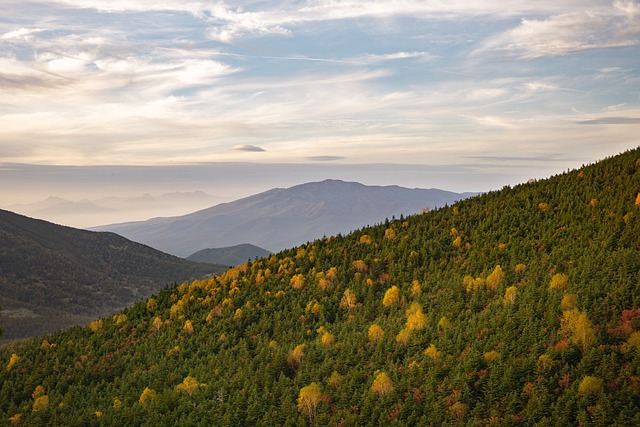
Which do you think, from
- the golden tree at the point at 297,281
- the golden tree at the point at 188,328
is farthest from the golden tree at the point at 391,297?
the golden tree at the point at 188,328

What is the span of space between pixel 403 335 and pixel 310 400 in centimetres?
1734

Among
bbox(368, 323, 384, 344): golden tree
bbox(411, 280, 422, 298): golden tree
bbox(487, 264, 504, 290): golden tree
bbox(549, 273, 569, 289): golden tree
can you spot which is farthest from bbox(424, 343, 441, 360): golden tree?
bbox(411, 280, 422, 298): golden tree

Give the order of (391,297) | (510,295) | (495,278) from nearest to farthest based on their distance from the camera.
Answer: (510,295), (495,278), (391,297)

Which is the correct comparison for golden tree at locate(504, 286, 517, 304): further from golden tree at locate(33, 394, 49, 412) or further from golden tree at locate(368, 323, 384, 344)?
golden tree at locate(33, 394, 49, 412)

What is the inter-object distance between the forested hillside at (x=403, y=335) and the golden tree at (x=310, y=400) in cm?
26

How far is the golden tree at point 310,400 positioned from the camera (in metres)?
68.0

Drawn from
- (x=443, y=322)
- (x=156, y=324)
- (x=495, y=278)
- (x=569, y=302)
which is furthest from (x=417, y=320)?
(x=156, y=324)

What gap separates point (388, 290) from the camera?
99.2 meters

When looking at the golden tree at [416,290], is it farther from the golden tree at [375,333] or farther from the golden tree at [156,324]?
the golden tree at [156,324]

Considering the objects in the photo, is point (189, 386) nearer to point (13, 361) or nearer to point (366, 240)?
point (366, 240)

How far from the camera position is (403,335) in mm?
75688

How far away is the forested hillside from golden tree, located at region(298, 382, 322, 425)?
0.85 feet

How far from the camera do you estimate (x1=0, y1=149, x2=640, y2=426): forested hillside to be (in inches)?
2190

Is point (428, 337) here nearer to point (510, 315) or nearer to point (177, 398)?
point (510, 315)
